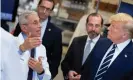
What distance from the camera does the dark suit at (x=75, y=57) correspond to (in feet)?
11.4

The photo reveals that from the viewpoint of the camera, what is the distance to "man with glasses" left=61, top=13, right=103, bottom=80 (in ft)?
11.4

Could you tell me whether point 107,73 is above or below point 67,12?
above

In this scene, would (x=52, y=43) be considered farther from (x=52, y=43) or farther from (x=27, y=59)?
(x=27, y=59)

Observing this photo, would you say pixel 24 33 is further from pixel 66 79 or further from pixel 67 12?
pixel 67 12

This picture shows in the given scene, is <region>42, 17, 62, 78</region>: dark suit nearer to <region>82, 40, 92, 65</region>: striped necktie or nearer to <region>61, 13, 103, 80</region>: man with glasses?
<region>61, 13, 103, 80</region>: man with glasses

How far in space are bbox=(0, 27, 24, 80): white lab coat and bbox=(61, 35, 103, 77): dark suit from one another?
1178mm

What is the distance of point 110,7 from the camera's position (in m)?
5.52

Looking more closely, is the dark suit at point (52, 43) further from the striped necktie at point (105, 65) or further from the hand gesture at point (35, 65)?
the striped necktie at point (105, 65)

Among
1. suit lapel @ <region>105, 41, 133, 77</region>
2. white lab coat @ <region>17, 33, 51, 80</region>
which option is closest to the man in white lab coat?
white lab coat @ <region>17, 33, 51, 80</region>

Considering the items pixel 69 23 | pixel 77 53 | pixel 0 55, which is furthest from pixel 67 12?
pixel 0 55

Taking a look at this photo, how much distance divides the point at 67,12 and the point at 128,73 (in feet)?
11.0

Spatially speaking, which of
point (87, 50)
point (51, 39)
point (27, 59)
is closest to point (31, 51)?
point (27, 59)

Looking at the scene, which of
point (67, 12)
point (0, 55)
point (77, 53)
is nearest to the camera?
point (0, 55)

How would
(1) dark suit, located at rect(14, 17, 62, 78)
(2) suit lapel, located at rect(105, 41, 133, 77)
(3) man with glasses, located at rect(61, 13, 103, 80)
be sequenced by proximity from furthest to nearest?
(1) dark suit, located at rect(14, 17, 62, 78), (3) man with glasses, located at rect(61, 13, 103, 80), (2) suit lapel, located at rect(105, 41, 133, 77)
